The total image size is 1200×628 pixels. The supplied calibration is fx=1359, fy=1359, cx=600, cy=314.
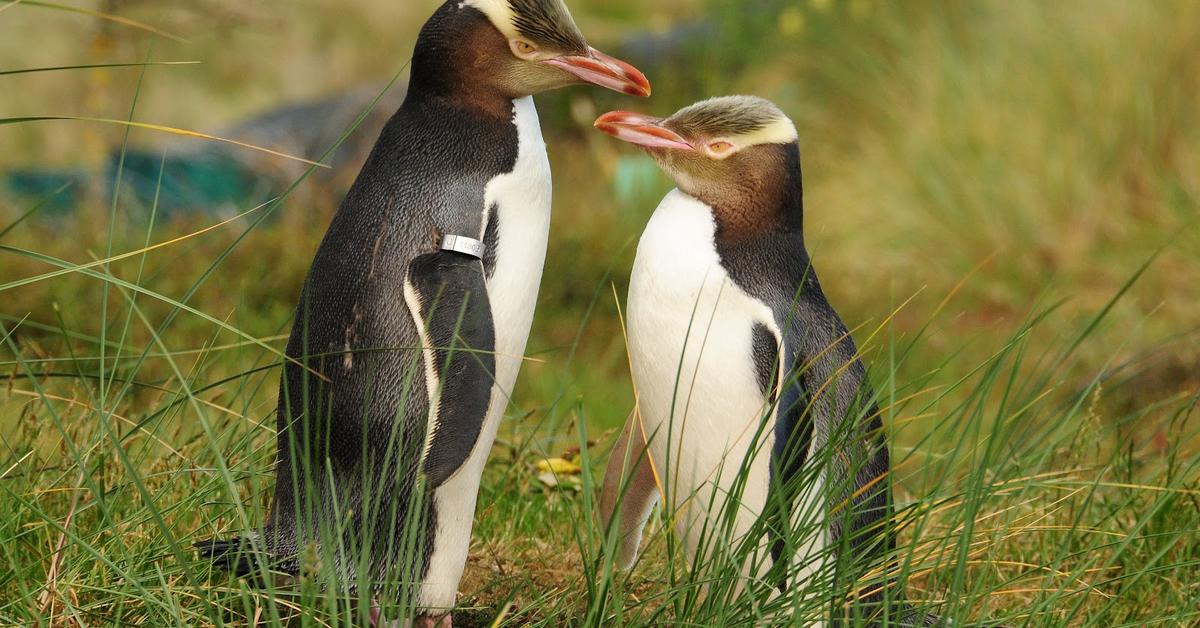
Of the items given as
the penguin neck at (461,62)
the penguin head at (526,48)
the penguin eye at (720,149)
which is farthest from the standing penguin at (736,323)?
the penguin neck at (461,62)

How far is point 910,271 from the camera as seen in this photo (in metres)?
7.01

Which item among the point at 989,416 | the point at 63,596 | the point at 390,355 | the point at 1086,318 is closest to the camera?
the point at 63,596

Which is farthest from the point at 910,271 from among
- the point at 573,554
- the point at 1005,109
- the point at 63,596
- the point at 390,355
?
the point at 63,596

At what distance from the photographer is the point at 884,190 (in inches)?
288

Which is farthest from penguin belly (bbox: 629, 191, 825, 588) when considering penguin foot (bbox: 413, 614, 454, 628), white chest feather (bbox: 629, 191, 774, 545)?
penguin foot (bbox: 413, 614, 454, 628)

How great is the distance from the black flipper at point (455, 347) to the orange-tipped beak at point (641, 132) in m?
0.38

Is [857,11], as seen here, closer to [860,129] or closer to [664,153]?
[860,129]

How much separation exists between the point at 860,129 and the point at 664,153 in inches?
229

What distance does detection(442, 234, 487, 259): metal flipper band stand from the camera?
7.41 ft

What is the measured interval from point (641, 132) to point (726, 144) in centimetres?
16

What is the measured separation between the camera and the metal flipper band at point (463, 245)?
7.41 feet

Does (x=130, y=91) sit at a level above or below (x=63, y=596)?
below

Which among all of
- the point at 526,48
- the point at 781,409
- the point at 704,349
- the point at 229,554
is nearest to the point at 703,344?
the point at 704,349

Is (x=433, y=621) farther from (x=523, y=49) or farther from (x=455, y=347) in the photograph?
(x=523, y=49)
